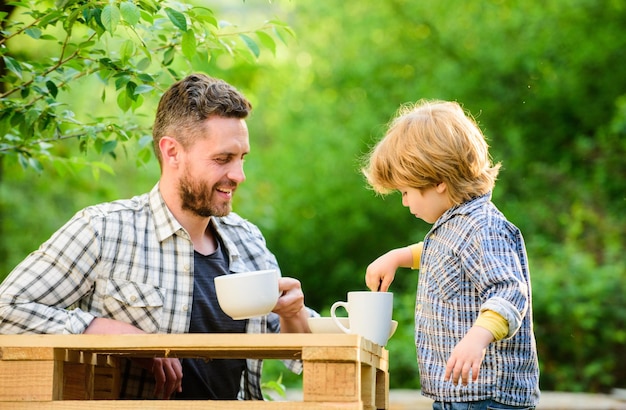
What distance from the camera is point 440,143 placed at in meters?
2.10

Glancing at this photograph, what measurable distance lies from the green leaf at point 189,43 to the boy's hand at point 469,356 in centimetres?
104

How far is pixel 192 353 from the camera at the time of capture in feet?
6.27

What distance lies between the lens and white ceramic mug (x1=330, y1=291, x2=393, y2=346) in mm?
2002

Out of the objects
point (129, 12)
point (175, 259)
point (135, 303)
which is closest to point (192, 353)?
point (135, 303)

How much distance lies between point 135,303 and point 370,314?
65 cm

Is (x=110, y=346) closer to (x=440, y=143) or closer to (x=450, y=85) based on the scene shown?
(x=440, y=143)

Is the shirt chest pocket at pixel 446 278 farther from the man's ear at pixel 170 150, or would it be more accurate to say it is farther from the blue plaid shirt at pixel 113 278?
the man's ear at pixel 170 150

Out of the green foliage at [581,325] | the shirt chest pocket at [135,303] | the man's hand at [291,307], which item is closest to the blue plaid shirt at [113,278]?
the shirt chest pocket at [135,303]

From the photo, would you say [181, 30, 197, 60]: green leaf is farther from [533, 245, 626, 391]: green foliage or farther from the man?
[533, 245, 626, 391]: green foliage

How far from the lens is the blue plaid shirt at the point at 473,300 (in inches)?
76.9

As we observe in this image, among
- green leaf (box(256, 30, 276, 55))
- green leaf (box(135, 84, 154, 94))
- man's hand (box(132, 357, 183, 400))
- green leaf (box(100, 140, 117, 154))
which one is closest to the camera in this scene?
man's hand (box(132, 357, 183, 400))

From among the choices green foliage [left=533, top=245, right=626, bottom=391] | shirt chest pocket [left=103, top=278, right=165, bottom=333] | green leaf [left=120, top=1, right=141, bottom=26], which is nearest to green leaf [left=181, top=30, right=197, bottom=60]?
green leaf [left=120, top=1, right=141, bottom=26]

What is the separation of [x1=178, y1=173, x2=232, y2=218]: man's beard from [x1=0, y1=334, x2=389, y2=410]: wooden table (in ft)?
2.16

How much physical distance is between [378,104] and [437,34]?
931mm
